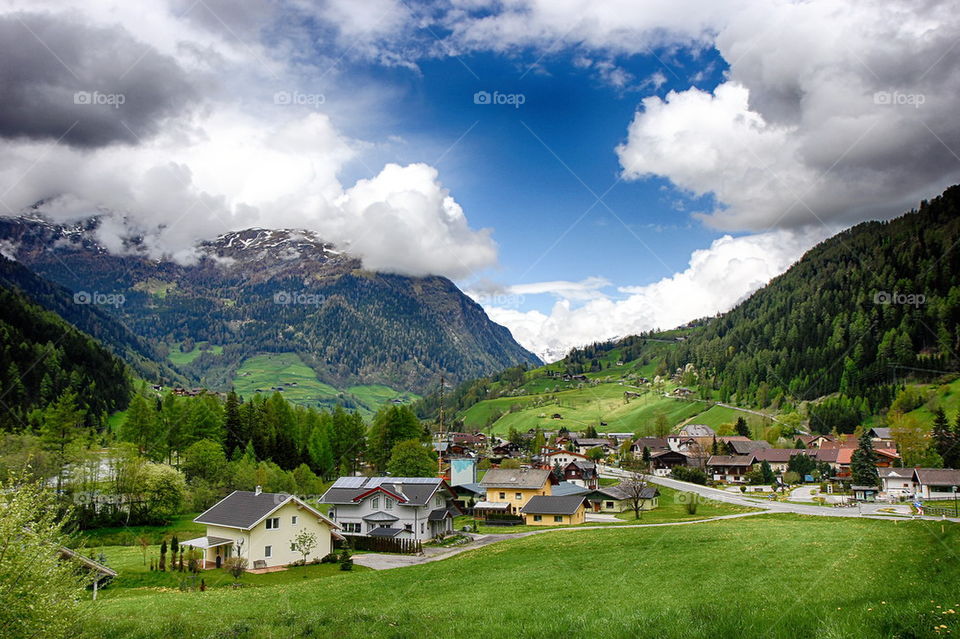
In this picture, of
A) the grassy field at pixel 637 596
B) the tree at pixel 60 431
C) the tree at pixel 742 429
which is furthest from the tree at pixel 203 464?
the tree at pixel 742 429

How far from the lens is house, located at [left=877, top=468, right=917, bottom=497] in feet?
272

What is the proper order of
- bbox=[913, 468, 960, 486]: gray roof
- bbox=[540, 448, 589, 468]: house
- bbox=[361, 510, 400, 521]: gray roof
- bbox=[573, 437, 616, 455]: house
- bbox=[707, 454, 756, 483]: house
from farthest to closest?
bbox=[573, 437, 616, 455]: house → bbox=[540, 448, 589, 468]: house → bbox=[707, 454, 756, 483]: house → bbox=[913, 468, 960, 486]: gray roof → bbox=[361, 510, 400, 521]: gray roof

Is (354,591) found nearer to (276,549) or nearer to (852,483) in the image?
(276,549)

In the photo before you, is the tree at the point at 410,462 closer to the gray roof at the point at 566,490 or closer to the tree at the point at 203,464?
the gray roof at the point at 566,490

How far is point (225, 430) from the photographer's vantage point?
87.3 metres

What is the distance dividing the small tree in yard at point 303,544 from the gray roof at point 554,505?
31.9m

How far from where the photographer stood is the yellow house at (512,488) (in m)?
82.1

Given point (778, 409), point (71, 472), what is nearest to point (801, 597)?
point (71, 472)

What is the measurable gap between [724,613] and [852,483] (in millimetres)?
96821

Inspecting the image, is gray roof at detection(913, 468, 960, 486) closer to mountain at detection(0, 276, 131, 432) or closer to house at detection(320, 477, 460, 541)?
house at detection(320, 477, 460, 541)

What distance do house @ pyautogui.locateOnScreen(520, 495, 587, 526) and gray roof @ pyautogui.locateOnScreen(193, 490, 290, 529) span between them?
114 feet

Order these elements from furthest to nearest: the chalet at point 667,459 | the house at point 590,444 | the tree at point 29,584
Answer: the house at point 590,444 < the chalet at point 667,459 < the tree at point 29,584

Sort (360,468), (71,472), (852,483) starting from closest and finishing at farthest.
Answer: (71,472)
(852,483)
(360,468)

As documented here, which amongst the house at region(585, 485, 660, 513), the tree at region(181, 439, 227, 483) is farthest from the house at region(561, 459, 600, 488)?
the tree at region(181, 439, 227, 483)
